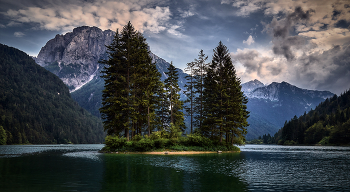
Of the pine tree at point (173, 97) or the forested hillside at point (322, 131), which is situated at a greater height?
the pine tree at point (173, 97)

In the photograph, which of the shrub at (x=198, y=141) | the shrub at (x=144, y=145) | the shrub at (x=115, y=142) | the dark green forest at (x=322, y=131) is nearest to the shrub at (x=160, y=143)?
the shrub at (x=144, y=145)

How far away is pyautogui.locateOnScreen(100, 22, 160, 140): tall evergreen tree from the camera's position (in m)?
50.8

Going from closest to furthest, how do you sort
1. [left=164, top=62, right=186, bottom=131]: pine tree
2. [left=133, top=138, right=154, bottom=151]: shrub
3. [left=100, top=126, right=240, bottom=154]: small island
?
1. [left=133, top=138, right=154, bottom=151]: shrub
2. [left=100, top=126, right=240, bottom=154]: small island
3. [left=164, top=62, right=186, bottom=131]: pine tree

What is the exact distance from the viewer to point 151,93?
2130 inches

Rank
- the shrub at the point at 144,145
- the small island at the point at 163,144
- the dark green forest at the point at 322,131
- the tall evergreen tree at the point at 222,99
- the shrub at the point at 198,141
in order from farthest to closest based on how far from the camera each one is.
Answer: the dark green forest at the point at 322,131 < the tall evergreen tree at the point at 222,99 < the shrub at the point at 198,141 < the small island at the point at 163,144 < the shrub at the point at 144,145

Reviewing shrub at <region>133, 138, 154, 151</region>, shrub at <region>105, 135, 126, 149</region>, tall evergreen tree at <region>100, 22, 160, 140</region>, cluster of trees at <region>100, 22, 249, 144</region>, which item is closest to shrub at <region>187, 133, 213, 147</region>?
cluster of trees at <region>100, 22, 249, 144</region>

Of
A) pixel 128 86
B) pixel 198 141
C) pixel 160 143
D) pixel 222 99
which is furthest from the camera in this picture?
pixel 222 99

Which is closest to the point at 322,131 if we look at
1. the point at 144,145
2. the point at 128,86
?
the point at 144,145

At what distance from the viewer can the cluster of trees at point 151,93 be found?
51.8 meters

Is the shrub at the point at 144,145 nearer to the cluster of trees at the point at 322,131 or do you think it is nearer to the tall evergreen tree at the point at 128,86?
the tall evergreen tree at the point at 128,86

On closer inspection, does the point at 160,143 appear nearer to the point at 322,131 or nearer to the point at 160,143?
the point at 160,143

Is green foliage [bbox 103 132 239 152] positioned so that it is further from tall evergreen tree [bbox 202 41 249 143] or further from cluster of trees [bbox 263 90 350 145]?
cluster of trees [bbox 263 90 350 145]

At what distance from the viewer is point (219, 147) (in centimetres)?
5638

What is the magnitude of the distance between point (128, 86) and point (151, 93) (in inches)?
211
